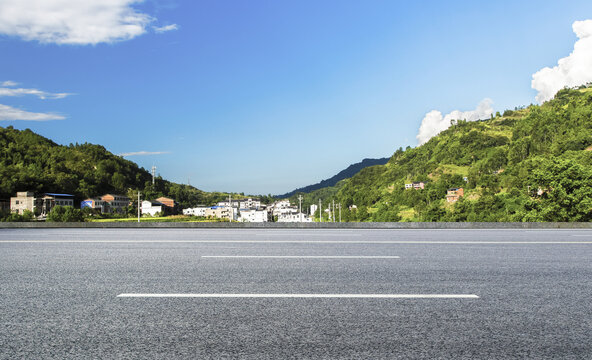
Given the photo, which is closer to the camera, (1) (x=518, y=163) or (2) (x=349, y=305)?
(2) (x=349, y=305)

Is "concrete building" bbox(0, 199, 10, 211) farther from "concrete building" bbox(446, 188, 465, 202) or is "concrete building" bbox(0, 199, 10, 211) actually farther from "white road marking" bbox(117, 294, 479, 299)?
"concrete building" bbox(446, 188, 465, 202)

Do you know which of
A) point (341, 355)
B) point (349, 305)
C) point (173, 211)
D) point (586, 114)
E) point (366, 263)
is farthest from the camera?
point (173, 211)

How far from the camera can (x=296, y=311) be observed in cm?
396

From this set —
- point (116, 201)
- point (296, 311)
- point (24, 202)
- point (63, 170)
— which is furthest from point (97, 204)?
point (296, 311)

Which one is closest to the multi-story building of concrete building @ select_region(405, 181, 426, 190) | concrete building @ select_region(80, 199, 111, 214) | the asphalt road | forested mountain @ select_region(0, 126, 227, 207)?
forested mountain @ select_region(0, 126, 227, 207)

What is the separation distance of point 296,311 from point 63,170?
484 feet

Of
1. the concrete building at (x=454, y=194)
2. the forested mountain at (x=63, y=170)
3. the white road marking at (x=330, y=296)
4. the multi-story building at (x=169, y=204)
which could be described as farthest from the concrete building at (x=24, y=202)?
the concrete building at (x=454, y=194)

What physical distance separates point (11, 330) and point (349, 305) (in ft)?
10.0

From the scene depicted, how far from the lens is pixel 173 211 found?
173125mm

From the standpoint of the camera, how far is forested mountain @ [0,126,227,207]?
109 meters

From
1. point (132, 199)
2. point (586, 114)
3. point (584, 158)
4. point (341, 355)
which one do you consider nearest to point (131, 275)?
point (341, 355)

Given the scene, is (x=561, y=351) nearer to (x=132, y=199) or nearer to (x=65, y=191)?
(x=65, y=191)

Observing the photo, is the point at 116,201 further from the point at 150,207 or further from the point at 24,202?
the point at 24,202

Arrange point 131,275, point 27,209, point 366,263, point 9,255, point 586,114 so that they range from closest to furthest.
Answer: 1. point 131,275
2. point 366,263
3. point 9,255
4. point 27,209
5. point 586,114
